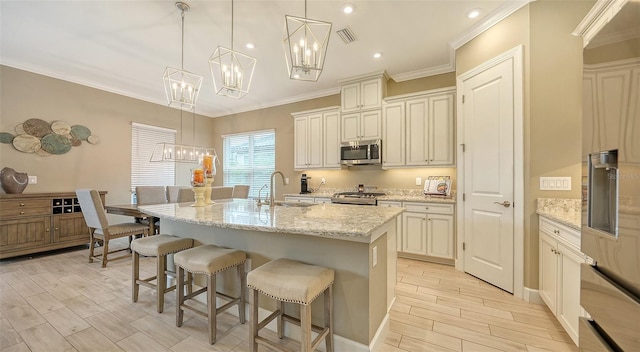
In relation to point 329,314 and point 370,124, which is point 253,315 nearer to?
point 329,314

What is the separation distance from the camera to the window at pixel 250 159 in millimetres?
5883

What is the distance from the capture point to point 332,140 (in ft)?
15.0

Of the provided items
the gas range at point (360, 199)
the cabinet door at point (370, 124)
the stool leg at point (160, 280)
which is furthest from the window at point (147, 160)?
the cabinet door at point (370, 124)

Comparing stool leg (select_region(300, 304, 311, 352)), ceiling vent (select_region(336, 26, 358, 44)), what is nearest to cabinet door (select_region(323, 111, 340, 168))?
ceiling vent (select_region(336, 26, 358, 44))

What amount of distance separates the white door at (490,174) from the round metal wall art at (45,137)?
618 cm

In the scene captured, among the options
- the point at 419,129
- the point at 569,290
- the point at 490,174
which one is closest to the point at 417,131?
the point at 419,129

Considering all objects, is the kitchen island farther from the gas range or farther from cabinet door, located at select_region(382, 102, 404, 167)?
cabinet door, located at select_region(382, 102, 404, 167)

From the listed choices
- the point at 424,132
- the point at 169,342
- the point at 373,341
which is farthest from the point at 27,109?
the point at 424,132

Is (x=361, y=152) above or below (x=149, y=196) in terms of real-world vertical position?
above

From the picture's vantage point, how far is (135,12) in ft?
8.64

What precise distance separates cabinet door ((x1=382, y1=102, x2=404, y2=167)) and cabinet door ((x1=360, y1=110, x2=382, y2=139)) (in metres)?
0.08

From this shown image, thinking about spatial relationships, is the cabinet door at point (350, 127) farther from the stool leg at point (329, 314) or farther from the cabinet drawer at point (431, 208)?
the stool leg at point (329, 314)

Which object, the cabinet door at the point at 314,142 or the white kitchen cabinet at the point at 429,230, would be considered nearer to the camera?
the white kitchen cabinet at the point at 429,230

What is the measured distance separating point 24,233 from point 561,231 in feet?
20.7
